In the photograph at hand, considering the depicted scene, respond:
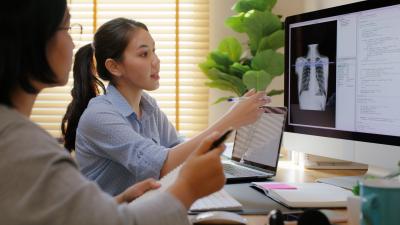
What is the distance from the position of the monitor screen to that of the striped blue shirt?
47 centimetres

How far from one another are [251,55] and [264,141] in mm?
996

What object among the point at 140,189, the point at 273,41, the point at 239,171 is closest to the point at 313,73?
the point at 239,171

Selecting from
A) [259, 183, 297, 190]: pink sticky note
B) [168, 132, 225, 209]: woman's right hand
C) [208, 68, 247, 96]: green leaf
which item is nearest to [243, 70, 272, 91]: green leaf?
[208, 68, 247, 96]: green leaf

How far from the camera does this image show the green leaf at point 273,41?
2.38 m

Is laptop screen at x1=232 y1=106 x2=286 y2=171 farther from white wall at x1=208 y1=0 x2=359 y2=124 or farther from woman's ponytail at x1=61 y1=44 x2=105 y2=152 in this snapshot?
white wall at x1=208 y1=0 x2=359 y2=124

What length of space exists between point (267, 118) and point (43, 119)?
1.65 metres

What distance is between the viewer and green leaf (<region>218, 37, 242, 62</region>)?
2477mm

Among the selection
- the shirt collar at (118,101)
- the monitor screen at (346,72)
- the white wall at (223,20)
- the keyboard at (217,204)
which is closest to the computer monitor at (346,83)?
the monitor screen at (346,72)

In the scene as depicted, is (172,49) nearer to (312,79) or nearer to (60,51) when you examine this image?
(312,79)

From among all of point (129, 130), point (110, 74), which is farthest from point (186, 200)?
point (110, 74)

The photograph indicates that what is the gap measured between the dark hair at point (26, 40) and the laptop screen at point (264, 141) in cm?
96

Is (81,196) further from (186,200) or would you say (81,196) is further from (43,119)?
(43,119)

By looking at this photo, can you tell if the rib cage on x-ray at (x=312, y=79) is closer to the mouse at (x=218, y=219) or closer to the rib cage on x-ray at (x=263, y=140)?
the rib cage on x-ray at (x=263, y=140)

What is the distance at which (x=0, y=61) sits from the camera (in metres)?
0.67
